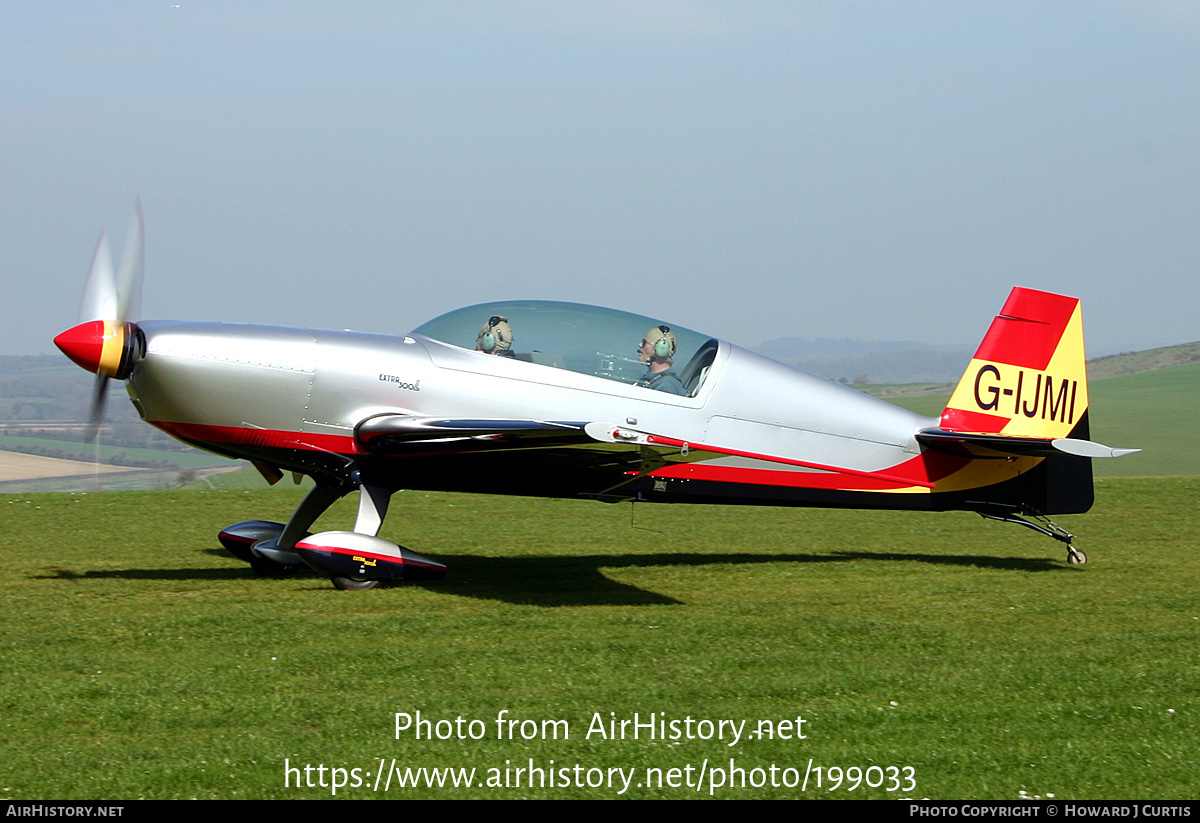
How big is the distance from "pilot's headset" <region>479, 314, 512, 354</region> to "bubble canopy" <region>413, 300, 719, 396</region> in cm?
3

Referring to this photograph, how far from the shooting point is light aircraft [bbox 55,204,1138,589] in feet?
26.7

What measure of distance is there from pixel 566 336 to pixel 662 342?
2.77ft

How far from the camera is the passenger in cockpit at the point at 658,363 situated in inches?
357

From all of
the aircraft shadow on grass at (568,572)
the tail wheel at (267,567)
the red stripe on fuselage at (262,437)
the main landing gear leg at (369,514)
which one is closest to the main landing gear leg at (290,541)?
the tail wheel at (267,567)

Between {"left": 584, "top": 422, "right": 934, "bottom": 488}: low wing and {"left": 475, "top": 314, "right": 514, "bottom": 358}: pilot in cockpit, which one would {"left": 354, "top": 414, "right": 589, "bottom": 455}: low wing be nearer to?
{"left": 584, "top": 422, "right": 934, "bottom": 488}: low wing

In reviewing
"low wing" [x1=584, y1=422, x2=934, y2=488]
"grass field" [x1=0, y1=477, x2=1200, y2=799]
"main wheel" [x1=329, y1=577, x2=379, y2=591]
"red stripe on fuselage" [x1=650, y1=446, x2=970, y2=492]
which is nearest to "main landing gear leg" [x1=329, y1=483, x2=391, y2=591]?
"main wheel" [x1=329, y1=577, x2=379, y2=591]

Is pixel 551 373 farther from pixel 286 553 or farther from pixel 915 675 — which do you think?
pixel 915 675

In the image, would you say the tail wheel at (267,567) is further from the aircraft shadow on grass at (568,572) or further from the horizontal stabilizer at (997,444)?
the horizontal stabilizer at (997,444)

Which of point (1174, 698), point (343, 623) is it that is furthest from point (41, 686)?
point (1174, 698)

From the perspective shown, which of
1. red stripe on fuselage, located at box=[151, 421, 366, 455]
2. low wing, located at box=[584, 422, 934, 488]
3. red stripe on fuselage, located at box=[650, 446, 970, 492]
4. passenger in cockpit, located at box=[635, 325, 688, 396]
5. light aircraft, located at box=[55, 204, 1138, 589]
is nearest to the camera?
low wing, located at box=[584, 422, 934, 488]

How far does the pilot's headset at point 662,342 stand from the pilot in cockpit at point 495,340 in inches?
47.6

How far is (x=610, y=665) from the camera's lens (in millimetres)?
6105

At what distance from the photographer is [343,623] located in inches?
280

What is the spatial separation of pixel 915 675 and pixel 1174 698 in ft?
4.29
